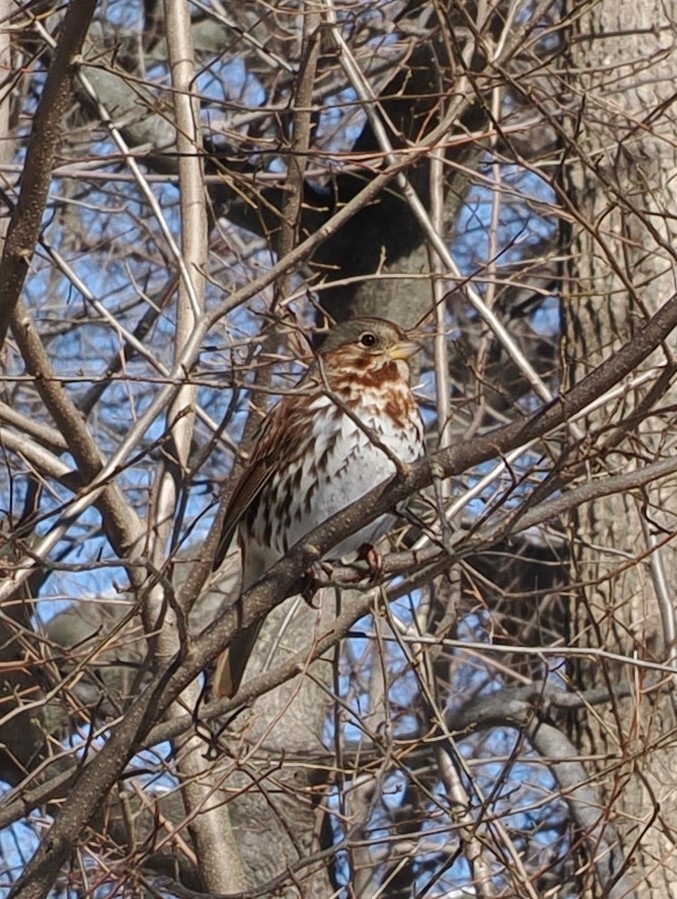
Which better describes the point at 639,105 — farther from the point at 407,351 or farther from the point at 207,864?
the point at 207,864

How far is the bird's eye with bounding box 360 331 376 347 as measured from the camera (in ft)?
17.6

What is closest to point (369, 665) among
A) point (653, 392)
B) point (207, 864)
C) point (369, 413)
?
point (207, 864)

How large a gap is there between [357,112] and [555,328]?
276 cm

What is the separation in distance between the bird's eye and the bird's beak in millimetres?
75

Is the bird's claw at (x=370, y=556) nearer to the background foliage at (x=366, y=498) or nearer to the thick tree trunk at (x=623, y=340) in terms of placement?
the background foliage at (x=366, y=498)

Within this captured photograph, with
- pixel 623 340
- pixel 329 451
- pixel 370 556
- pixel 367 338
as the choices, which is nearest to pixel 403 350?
pixel 367 338

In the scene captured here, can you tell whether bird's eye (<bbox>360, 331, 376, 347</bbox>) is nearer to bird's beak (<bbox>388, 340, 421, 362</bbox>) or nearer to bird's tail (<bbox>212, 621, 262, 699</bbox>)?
bird's beak (<bbox>388, 340, 421, 362</bbox>)

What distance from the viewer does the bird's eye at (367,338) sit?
538 cm

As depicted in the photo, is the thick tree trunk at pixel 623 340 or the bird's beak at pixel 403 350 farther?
the thick tree trunk at pixel 623 340

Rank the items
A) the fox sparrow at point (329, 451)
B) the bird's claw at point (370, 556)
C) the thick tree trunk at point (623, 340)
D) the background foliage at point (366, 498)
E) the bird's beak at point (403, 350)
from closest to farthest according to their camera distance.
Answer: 1. the background foliage at point (366, 498)
2. the bird's claw at point (370, 556)
3. the fox sparrow at point (329, 451)
4. the bird's beak at point (403, 350)
5. the thick tree trunk at point (623, 340)

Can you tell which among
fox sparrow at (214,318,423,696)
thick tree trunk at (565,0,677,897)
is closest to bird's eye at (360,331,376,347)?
fox sparrow at (214,318,423,696)

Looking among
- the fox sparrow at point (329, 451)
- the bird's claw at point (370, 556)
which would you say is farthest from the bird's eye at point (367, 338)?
the bird's claw at point (370, 556)

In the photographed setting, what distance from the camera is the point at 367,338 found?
17.7ft

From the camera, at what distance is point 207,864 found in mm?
5527
